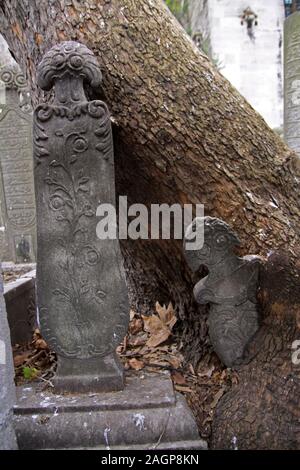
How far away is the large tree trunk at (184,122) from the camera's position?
2273 millimetres

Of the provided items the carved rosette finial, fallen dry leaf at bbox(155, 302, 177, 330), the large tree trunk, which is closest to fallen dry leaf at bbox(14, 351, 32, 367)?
fallen dry leaf at bbox(155, 302, 177, 330)

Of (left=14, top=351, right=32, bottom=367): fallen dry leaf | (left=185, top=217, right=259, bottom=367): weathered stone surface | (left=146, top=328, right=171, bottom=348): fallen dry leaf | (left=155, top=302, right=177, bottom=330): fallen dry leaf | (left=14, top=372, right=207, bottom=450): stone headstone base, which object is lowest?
(left=14, top=372, right=207, bottom=450): stone headstone base

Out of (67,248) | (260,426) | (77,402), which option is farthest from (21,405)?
(260,426)

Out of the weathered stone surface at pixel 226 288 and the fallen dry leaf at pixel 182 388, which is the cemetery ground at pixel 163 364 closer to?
the fallen dry leaf at pixel 182 388

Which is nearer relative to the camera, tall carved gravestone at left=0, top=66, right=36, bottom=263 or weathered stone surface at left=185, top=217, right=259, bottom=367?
weathered stone surface at left=185, top=217, right=259, bottom=367

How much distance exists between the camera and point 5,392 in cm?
198

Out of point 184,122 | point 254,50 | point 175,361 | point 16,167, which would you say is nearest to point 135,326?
point 175,361

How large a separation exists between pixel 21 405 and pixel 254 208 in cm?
149

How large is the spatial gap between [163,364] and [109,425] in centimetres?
58

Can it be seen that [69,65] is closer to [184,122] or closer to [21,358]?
[184,122]

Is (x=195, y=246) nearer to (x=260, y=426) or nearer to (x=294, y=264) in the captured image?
(x=294, y=264)

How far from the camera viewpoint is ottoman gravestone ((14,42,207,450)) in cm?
201

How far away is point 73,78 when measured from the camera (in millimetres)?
2047

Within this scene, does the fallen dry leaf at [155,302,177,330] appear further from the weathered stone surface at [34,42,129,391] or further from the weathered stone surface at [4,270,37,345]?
the weathered stone surface at [4,270,37,345]
